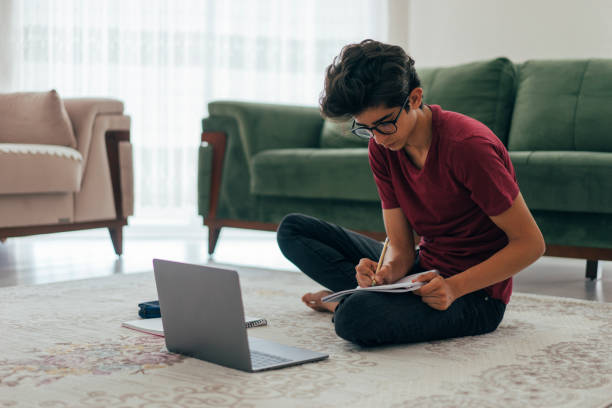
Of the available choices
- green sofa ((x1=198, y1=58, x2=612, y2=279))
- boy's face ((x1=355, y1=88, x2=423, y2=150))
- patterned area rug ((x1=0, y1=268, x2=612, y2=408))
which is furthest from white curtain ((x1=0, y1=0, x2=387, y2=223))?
boy's face ((x1=355, y1=88, x2=423, y2=150))

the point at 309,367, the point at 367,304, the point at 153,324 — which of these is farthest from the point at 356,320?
the point at 153,324

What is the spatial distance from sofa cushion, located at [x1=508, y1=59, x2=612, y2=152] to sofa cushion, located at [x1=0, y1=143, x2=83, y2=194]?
1.82 m

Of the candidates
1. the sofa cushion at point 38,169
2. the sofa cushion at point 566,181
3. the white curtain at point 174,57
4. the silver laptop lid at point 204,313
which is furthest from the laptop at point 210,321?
the white curtain at point 174,57

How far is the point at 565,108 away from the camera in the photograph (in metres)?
3.04

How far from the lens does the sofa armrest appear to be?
3332mm

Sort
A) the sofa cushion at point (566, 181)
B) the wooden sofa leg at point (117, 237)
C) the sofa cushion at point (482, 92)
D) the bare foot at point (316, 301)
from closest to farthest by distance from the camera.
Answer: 1. the bare foot at point (316, 301)
2. the sofa cushion at point (566, 181)
3. the sofa cushion at point (482, 92)
4. the wooden sofa leg at point (117, 237)

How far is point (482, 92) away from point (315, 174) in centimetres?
84

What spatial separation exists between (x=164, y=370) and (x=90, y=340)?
0.35 metres

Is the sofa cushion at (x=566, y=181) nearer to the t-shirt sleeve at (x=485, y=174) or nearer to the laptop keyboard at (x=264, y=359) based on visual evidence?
the t-shirt sleeve at (x=485, y=174)

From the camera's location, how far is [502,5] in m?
4.29

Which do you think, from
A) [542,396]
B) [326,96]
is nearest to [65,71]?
[326,96]

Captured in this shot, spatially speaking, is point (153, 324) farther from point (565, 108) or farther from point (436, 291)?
point (565, 108)

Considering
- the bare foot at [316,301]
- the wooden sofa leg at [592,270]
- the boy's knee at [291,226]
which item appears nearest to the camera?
the boy's knee at [291,226]

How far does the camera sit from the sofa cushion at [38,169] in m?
2.92
